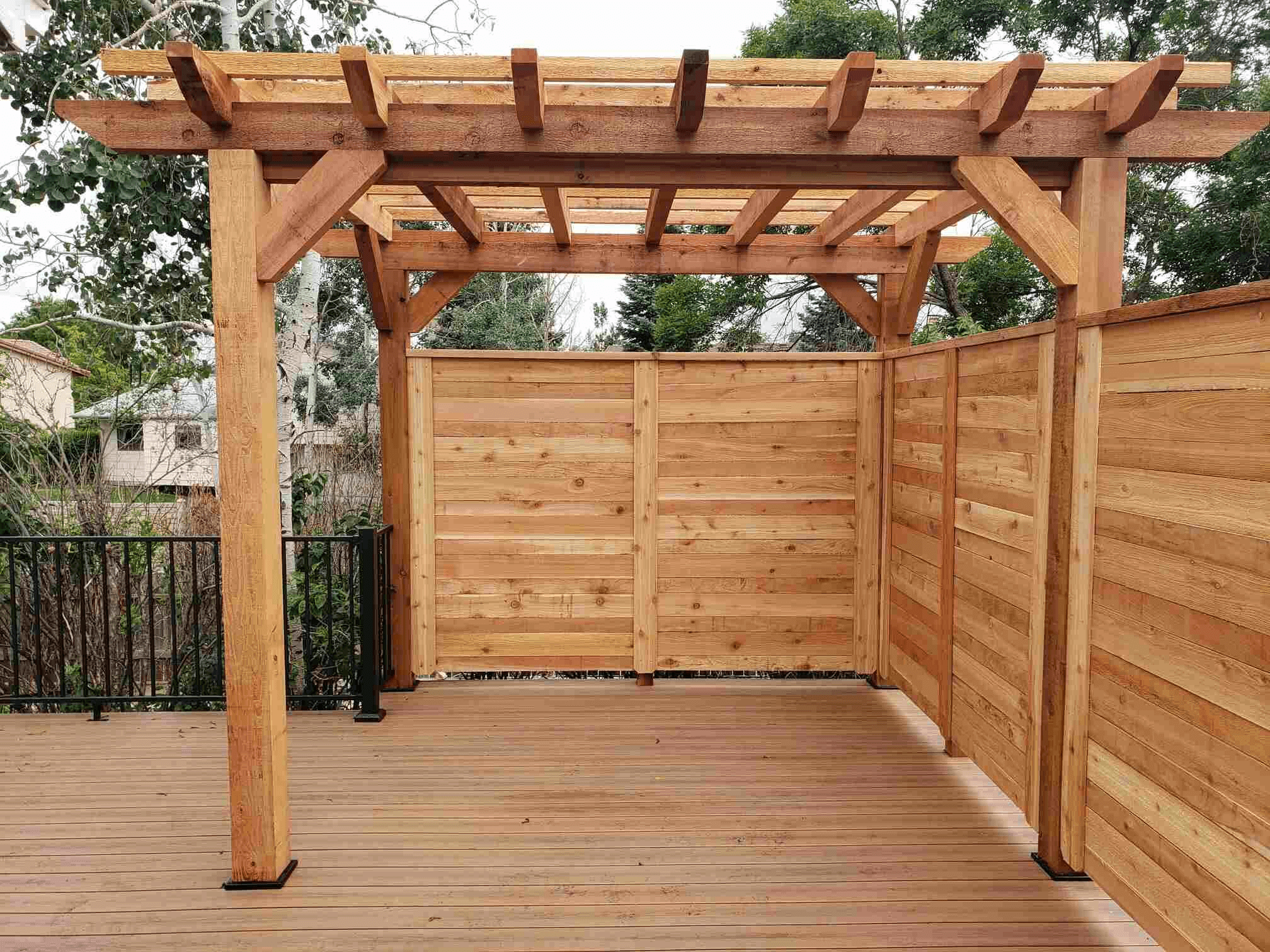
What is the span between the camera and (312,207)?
260 cm

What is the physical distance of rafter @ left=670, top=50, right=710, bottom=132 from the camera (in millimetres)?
2273

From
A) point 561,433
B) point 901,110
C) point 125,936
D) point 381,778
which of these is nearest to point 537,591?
point 561,433

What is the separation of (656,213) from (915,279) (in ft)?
5.15

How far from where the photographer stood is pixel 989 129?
2609mm

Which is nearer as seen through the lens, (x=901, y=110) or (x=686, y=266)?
(x=901, y=110)

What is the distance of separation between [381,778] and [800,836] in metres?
1.75

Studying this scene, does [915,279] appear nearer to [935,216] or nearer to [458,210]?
[935,216]

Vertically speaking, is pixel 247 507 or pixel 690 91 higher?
pixel 690 91

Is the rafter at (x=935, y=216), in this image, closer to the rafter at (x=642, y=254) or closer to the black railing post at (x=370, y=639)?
the rafter at (x=642, y=254)

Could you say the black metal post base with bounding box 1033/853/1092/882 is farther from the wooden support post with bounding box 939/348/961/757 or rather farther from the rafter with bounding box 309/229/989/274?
→ the rafter with bounding box 309/229/989/274

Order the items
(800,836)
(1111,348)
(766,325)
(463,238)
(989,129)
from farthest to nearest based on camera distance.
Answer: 1. (766,325)
2. (463,238)
3. (800,836)
4. (989,129)
5. (1111,348)

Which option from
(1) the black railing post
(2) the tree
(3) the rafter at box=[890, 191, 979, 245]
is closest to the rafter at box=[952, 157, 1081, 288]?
(3) the rafter at box=[890, 191, 979, 245]

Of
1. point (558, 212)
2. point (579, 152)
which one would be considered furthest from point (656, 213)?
point (579, 152)

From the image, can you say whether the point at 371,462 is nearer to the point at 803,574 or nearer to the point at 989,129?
the point at 803,574
